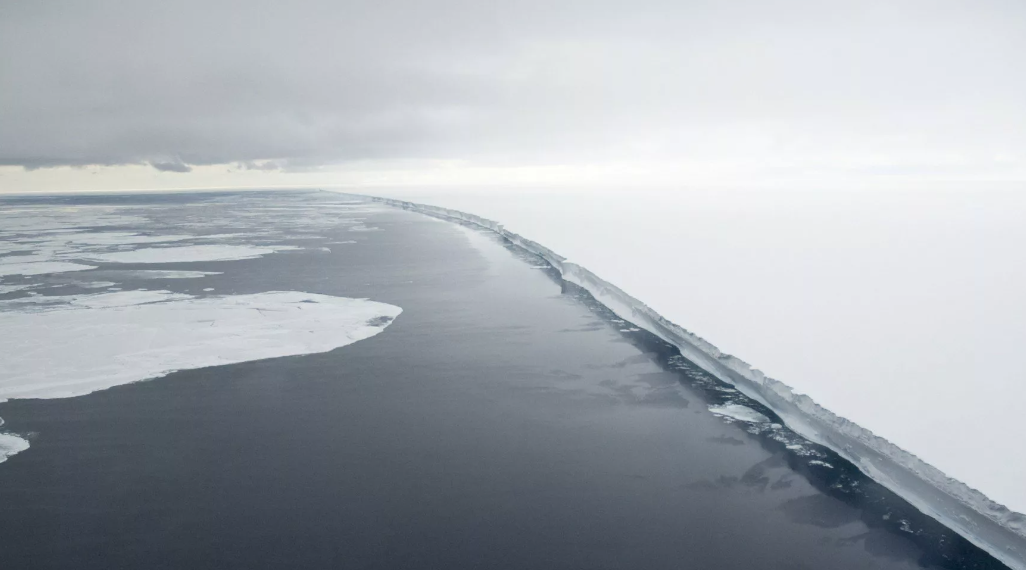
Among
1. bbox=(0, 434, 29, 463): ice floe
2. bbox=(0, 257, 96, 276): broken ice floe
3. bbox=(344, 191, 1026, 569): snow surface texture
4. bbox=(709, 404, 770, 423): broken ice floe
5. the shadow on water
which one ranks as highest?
bbox=(344, 191, 1026, 569): snow surface texture

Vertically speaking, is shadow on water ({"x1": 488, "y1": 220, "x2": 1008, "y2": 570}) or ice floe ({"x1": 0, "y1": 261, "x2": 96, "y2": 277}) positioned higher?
shadow on water ({"x1": 488, "y1": 220, "x2": 1008, "y2": 570})

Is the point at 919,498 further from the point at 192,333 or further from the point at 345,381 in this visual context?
the point at 192,333

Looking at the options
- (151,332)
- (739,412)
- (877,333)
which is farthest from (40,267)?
(877,333)

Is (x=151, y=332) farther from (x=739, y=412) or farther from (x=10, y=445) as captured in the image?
(x=739, y=412)

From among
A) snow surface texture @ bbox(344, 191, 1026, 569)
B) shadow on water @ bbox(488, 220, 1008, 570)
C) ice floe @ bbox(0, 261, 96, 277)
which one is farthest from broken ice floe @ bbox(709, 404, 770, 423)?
ice floe @ bbox(0, 261, 96, 277)

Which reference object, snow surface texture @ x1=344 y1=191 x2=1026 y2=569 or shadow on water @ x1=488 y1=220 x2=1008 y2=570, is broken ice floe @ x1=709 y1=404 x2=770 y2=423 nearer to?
shadow on water @ x1=488 y1=220 x2=1008 y2=570
